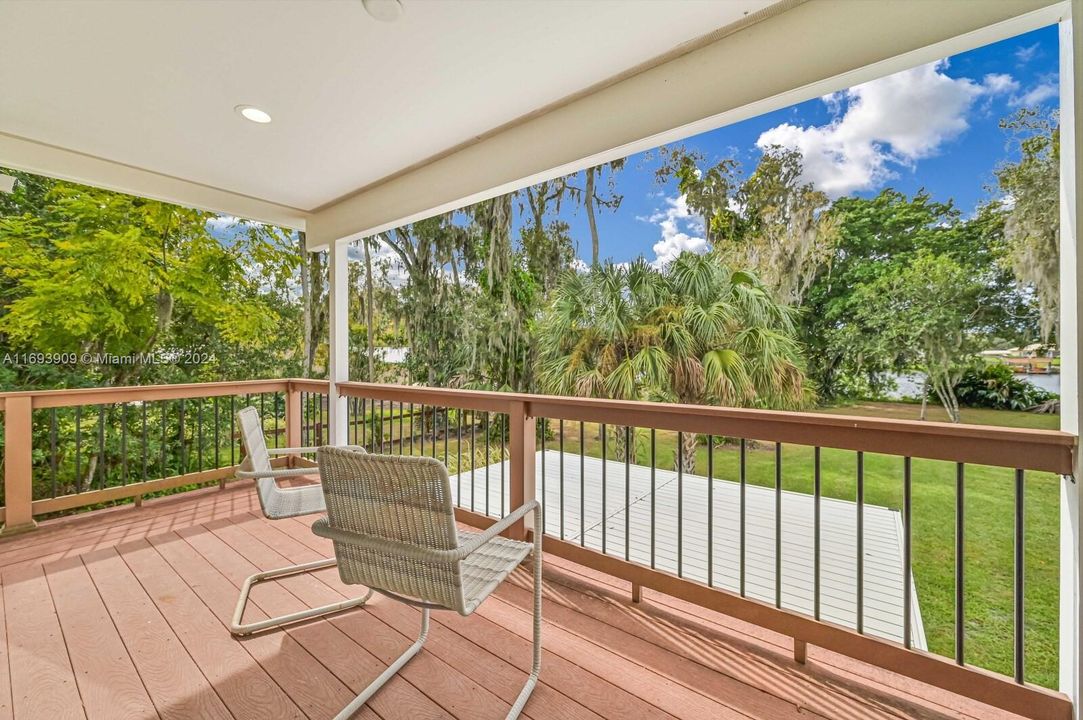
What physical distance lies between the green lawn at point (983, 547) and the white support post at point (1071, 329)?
1.74 m

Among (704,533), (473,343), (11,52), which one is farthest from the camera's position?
(473,343)

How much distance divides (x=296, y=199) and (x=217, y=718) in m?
3.70

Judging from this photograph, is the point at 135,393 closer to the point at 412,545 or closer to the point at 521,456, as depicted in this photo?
the point at 521,456

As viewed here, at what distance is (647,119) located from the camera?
2.09 metres

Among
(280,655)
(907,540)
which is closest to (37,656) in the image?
(280,655)

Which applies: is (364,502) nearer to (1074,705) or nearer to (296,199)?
(1074,705)

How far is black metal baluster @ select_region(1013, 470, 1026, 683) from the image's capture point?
1399 mm

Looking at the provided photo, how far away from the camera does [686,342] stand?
5.55m

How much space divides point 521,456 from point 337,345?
2.33m

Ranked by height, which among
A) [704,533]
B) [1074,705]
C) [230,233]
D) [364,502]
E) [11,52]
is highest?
[230,233]

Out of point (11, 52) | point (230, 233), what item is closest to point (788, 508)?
point (11, 52)

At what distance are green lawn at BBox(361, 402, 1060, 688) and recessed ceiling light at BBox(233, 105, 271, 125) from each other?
13.6 ft

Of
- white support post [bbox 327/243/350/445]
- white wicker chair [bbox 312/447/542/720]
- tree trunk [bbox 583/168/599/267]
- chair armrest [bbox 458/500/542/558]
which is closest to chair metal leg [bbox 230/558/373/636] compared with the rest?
white wicker chair [bbox 312/447/542/720]

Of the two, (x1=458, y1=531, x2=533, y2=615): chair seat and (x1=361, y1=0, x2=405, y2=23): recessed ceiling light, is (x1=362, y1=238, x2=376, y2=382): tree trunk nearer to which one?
(x1=361, y1=0, x2=405, y2=23): recessed ceiling light
